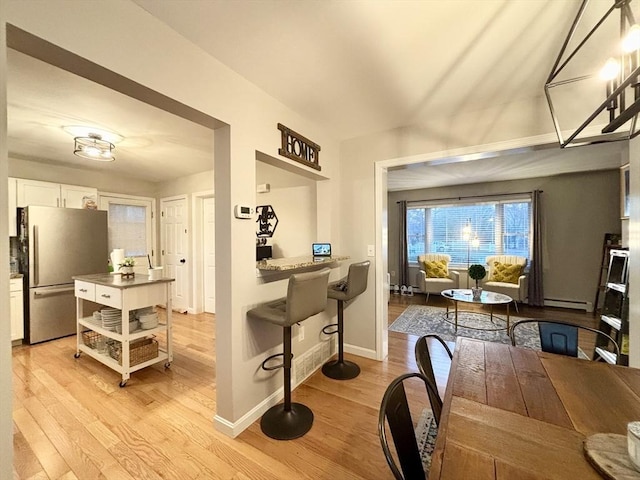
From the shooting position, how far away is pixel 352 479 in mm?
1418

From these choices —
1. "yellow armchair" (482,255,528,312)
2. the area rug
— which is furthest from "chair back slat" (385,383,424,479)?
"yellow armchair" (482,255,528,312)

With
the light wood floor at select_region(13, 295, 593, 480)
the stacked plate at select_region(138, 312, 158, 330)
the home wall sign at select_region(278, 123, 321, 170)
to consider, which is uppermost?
the home wall sign at select_region(278, 123, 321, 170)

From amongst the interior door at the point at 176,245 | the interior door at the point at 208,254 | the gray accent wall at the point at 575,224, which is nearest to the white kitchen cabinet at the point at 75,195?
the interior door at the point at 176,245

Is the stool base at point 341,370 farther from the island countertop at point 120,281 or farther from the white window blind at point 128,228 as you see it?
the white window blind at point 128,228

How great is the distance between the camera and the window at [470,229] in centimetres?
507

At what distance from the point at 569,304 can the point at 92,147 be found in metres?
7.39

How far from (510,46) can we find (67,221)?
16.1 ft

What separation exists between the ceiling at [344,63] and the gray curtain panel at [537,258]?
11.7 ft

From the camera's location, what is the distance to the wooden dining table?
2.22ft

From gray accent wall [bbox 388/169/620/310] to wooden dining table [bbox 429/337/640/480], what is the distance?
4653mm

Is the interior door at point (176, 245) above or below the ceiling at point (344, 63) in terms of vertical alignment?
below

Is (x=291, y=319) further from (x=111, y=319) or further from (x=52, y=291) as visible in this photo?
(x=52, y=291)

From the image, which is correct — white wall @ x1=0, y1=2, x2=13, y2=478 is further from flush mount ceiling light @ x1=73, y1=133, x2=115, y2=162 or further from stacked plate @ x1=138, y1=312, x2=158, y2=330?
flush mount ceiling light @ x1=73, y1=133, x2=115, y2=162

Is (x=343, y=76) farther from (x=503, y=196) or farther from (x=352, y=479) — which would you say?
(x=503, y=196)
